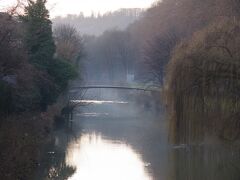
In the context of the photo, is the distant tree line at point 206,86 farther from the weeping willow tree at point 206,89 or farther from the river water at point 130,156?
the river water at point 130,156

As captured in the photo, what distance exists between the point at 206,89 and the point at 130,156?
406 inches

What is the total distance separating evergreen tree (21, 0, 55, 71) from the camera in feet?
116

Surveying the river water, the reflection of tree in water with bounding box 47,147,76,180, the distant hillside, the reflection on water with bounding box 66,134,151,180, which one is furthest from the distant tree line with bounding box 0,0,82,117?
the distant hillside

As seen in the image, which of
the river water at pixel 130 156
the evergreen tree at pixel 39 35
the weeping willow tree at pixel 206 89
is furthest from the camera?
the evergreen tree at pixel 39 35

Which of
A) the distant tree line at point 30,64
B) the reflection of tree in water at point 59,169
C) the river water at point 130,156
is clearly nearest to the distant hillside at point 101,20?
the distant tree line at point 30,64

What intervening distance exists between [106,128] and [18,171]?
20.3m

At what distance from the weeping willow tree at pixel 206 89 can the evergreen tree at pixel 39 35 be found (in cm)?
1833

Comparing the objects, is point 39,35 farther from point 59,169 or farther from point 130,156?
point 59,169

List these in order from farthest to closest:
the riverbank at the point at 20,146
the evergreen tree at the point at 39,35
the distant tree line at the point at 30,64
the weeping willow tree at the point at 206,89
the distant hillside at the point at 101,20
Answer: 1. the distant hillside at the point at 101,20
2. the evergreen tree at the point at 39,35
3. the distant tree line at the point at 30,64
4. the riverbank at the point at 20,146
5. the weeping willow tree at the point at 206,89

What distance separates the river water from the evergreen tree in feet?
14.4

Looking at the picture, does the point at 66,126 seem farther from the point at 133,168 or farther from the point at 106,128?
the point at 133,168

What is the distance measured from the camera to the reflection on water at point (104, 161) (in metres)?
22.2

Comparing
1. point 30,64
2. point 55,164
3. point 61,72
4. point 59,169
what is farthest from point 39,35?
point 59,169

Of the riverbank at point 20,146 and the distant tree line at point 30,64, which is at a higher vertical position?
the distant tree line at point 30,64
